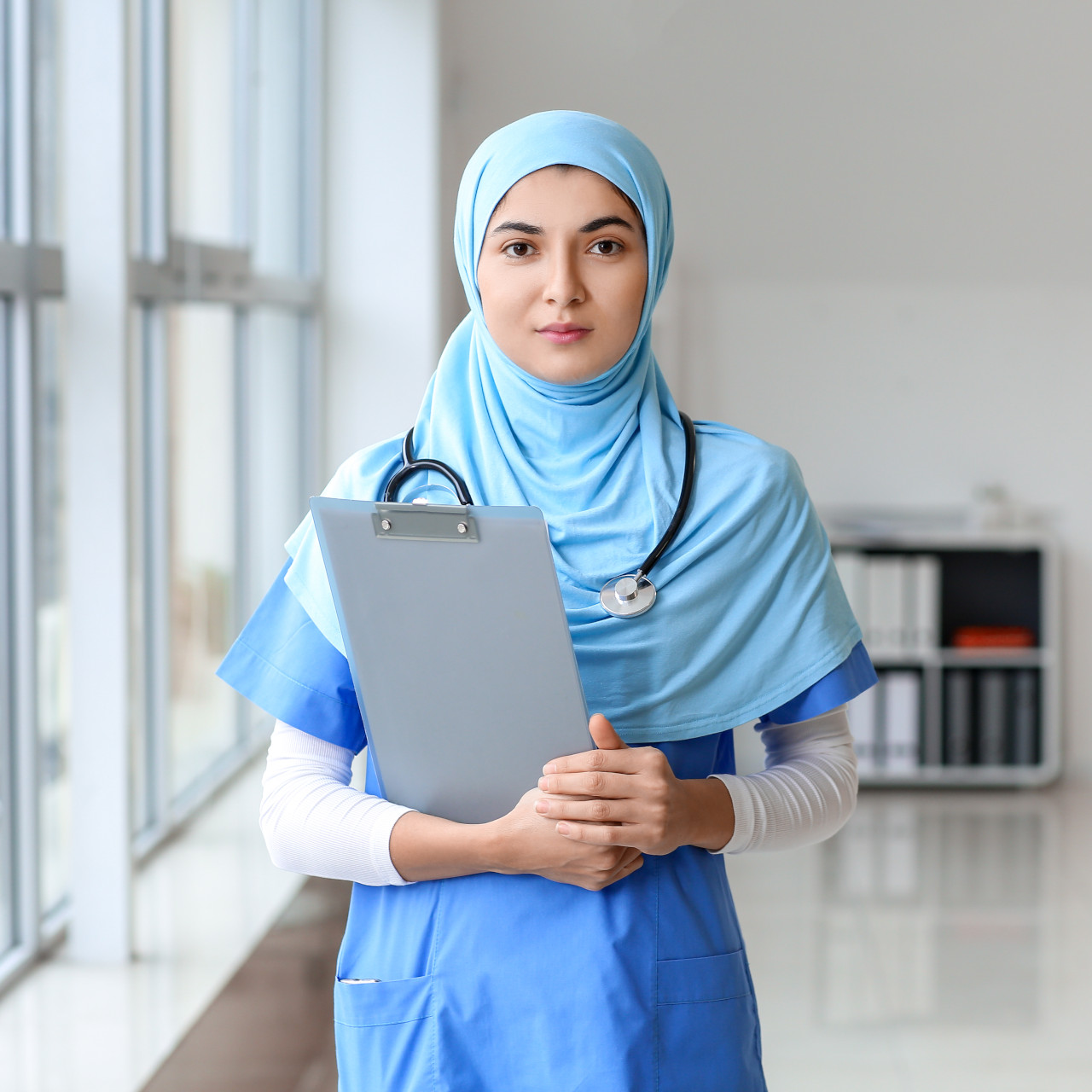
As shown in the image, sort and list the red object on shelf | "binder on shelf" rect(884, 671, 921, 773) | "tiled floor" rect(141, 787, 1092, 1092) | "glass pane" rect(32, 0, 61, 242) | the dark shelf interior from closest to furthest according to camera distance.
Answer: "glass pane" rect(32, 0, 61, 242)
"tiled floor" rect(141, 787, 1092, 1092)
"binder on shelf" rect(884, 671, 921, 773)
the red object on shelf
the dark shelf interior

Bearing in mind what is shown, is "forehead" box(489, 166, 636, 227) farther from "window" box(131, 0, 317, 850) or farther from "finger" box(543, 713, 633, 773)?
"window" box(131, 0, 317, 850)

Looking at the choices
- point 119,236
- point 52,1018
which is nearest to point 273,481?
point 119,236

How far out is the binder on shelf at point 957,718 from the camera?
4609mm

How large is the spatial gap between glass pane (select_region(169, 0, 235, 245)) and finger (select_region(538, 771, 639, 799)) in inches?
90.4

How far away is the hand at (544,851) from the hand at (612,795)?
13 millimetres

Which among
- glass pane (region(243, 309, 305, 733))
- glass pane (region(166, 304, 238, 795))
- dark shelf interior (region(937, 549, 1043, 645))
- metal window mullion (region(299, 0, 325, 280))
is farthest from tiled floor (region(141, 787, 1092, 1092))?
metal window mullion (region(299, 0, 325, 280))

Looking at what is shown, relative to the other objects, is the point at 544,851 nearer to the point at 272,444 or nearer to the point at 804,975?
the point at 804,975

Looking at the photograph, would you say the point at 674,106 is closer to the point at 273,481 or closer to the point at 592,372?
the point at 273,481

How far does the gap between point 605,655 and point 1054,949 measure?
2754 millimetres

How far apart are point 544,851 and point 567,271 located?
1.26 ft

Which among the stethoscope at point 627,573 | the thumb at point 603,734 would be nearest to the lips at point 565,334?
the stethoscope at point 627,573

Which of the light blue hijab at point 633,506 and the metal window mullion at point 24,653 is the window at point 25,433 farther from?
the light blue hijab at point 633,506

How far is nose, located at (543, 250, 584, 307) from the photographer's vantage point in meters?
0.83

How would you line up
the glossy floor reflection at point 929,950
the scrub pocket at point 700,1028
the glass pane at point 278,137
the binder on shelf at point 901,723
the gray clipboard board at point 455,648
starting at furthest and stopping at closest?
the binder on shelf at point 901,723, the glass pane at point 278,137, the glossy floor reflection at point 929,950, the scrub pocket at point 700,1028, the gray clipboard board at point 455,648
